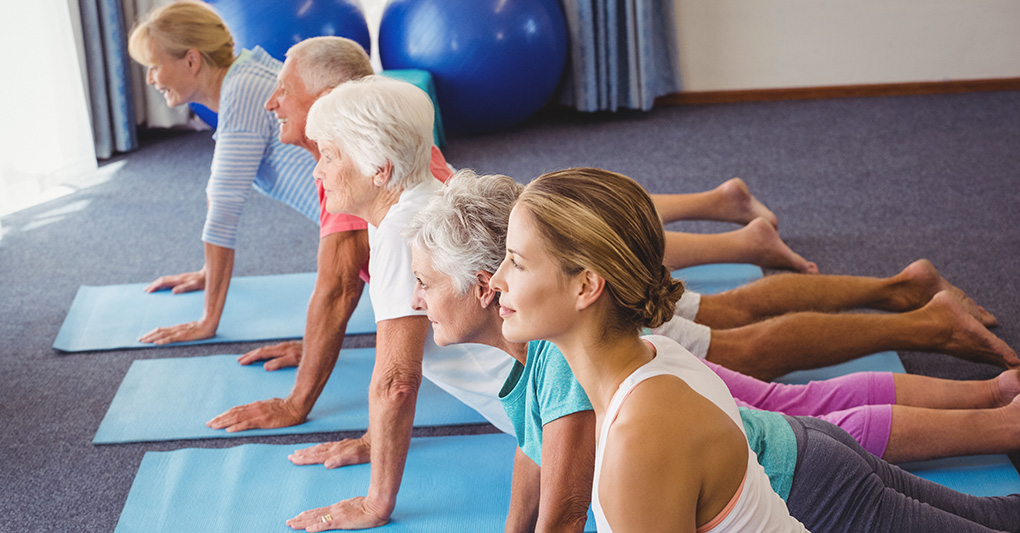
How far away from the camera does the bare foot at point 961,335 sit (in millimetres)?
2156

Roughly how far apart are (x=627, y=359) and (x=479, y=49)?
3225 mm

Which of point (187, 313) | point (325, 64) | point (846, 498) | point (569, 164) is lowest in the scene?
point (187, 313)

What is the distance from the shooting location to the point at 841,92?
4762mm

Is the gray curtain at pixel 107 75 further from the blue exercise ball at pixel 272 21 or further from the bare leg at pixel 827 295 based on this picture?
the bare leg at pixel 827 295

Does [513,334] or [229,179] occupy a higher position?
[513,334]

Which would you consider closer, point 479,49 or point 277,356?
point 277,356

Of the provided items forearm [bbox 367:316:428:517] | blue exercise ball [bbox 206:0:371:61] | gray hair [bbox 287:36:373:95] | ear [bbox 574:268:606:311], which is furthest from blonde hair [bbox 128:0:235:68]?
ear [bbox 574:268:606:311]

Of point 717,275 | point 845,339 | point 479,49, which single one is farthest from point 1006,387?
point 479,49

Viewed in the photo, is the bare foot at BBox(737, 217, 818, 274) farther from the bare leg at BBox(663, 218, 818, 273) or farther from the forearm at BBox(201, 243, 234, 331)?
the forearm at BBox(201, 243, 234, 331)

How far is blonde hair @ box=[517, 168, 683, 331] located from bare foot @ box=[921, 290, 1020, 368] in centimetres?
137

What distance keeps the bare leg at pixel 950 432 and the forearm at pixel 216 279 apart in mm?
1816

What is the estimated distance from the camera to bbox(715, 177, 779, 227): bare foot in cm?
296

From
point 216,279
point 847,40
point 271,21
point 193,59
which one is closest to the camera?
point 193,59

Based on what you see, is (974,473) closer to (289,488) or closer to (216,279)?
(289,488)
